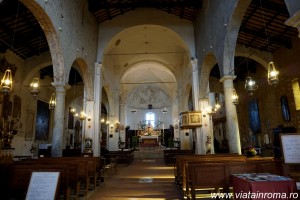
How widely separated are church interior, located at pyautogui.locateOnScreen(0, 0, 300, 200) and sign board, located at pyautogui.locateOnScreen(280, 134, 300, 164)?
17mm

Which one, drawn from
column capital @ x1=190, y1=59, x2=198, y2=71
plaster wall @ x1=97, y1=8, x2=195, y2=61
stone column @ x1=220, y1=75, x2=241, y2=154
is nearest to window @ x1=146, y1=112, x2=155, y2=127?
plaster wall @ x1=97, y1=8, x2=195, y2=61

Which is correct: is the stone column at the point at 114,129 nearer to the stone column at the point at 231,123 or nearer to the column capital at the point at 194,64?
the column capital at the point at 194,64

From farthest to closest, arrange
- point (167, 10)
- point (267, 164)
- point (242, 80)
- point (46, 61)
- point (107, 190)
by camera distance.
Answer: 1. point (242, 80)
2. point (167, 10)
3. point (46, 61)
4. point (107, 190)
5. point (267, 164)

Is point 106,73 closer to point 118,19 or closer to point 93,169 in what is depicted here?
point 118,19

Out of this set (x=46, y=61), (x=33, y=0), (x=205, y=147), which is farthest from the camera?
(x=46, y=61)

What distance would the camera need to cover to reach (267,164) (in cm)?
441

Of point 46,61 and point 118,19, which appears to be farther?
point 118,19

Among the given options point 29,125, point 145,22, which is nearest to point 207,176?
point 145,22

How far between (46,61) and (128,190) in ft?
32.4

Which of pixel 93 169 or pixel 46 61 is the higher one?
pixel 46 61

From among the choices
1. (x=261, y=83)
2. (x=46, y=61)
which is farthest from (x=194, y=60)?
(x=46, y=61)

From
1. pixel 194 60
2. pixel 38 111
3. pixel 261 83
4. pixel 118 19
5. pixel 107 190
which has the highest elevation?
pixel 118 19

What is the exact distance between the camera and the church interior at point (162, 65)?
4.56 m

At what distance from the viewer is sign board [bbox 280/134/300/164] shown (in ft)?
12.6
